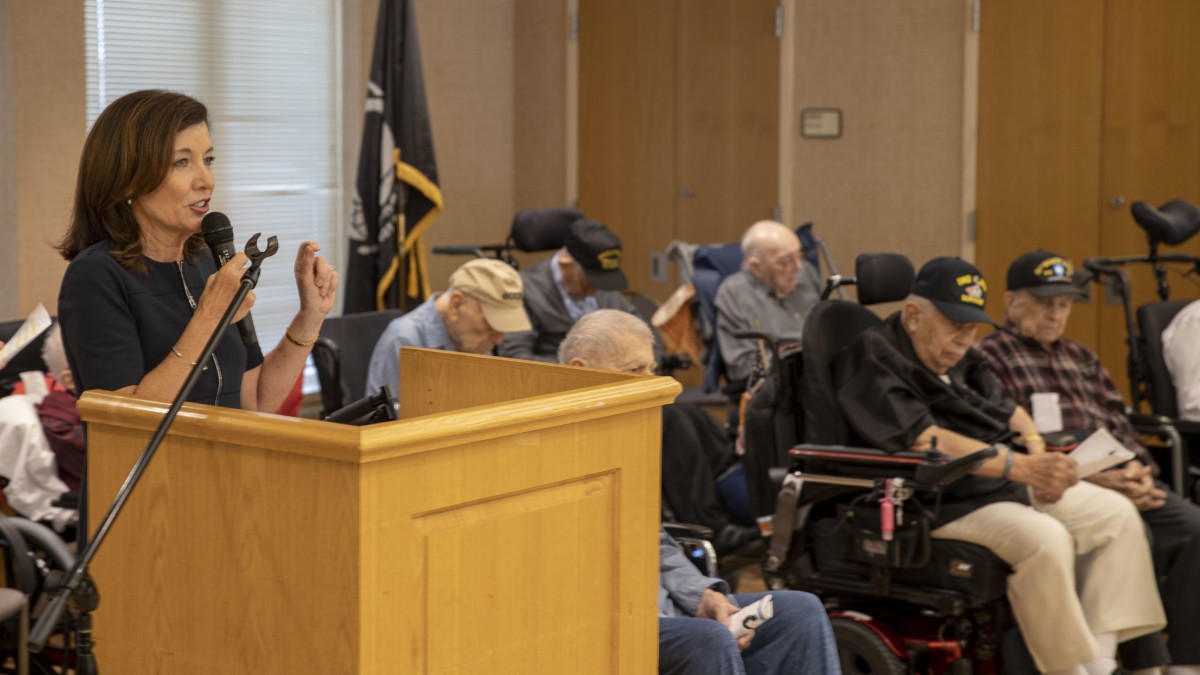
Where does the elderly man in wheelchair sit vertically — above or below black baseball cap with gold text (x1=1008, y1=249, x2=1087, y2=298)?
below

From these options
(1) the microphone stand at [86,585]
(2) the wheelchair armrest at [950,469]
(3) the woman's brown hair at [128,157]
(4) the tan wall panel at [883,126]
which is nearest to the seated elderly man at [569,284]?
(2) the wheelchair armrest at [950,469]

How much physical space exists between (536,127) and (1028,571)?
4.74 m

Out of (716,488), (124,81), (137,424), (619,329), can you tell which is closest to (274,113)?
(124,81)

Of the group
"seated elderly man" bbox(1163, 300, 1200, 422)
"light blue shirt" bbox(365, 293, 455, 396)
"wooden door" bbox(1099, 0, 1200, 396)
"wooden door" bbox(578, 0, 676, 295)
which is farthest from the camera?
"wooden door" bbox(578, 0, 676, 295)


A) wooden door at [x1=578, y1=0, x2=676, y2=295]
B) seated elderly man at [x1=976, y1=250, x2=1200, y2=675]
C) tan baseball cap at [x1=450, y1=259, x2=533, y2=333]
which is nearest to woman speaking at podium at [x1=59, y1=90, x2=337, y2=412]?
tan baseball cap at [x1=450, y1=259, x2=533, y2=333]

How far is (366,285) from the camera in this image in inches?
232

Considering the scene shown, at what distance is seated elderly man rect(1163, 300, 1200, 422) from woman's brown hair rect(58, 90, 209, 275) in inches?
131

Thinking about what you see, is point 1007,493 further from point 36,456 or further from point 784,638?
point 36,456

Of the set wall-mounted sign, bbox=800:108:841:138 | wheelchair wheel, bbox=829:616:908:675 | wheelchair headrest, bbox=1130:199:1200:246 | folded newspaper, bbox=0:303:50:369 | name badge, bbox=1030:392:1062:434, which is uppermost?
wall-mounted sign, bbox=800:108:841:138

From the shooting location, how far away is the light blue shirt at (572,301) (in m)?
5.25

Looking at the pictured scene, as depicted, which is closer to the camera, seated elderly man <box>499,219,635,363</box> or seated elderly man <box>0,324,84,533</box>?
seated elderly man <box>0,324,84,533</box>

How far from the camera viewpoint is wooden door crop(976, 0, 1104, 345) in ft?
21.2

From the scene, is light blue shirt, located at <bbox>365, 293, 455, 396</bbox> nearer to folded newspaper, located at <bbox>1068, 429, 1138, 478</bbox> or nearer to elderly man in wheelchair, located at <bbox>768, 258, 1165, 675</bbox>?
elderly man in wheelchair, located at <bbox>768, 258, 1165, 675</bbox>

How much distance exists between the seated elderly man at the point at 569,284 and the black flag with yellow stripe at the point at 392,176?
78cm
